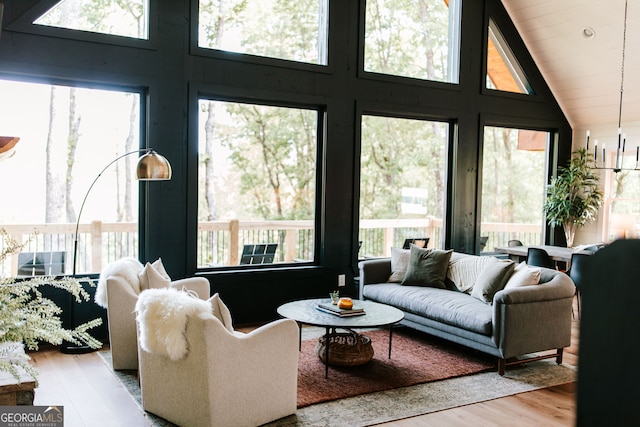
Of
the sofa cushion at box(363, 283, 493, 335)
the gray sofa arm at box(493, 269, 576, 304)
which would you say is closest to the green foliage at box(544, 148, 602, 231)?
the sofa cushion at box(363, 283, 493, 335)

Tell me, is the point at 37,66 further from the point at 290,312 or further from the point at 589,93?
the point at 589,93

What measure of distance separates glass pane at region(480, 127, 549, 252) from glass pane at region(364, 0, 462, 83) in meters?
1.11

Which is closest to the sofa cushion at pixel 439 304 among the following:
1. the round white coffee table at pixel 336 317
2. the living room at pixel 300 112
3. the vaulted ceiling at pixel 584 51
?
the round white coffee table at pixel 336 317

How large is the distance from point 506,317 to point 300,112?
304 cm

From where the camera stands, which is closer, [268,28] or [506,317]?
[506,317]

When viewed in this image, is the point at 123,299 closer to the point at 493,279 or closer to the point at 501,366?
the point at 501,366

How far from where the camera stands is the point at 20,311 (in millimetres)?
1203

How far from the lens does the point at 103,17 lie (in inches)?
195

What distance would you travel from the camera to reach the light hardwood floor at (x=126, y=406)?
3.38 meters

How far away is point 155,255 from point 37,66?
184cm

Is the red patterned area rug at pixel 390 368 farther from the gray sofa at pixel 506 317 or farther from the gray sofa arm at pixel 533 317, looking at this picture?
the gray sofa arm at pixel 533 317

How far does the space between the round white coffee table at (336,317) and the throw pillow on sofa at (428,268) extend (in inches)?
37.8

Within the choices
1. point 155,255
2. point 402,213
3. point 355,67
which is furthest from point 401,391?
point 355,67

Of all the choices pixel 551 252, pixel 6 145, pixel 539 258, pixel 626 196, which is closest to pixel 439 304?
pixel 539 258
